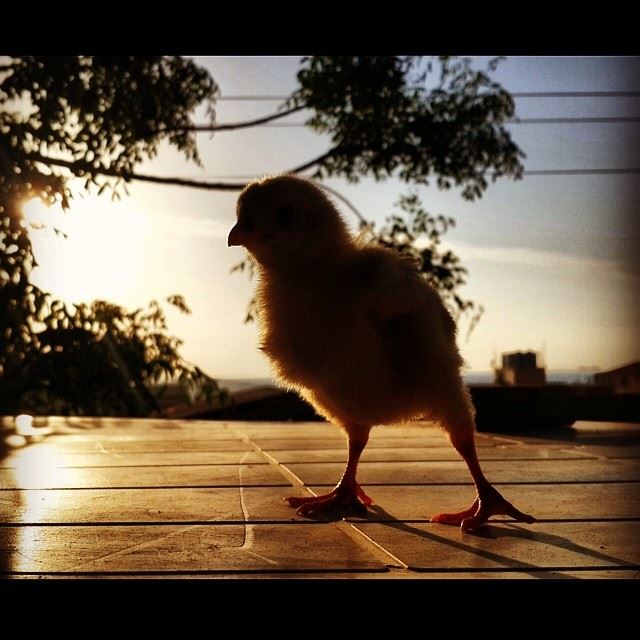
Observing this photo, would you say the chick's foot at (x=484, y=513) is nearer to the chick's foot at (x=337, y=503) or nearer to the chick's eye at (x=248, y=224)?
the chick's foot at (x=337, y=503)

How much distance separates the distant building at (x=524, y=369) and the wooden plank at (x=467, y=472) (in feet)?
3.17

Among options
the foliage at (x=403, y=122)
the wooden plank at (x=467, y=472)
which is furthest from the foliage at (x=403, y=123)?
the wooden plank at (x=467, y=472)

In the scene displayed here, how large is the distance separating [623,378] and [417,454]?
109 cm

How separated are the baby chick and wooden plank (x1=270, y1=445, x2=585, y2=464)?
0.80m

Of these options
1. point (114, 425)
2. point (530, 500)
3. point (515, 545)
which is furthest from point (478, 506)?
point (114, 425)

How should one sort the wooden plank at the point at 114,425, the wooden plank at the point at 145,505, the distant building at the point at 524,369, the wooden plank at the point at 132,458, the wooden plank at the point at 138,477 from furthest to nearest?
the distant building at the point at 524,369 < the wooden plank at the point at 114,425 < the wooden plank at the point at 132,458 < the wooden plank at the point at 138,477 < the wooden plank at the point at 145,505

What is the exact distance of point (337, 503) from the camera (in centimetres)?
136

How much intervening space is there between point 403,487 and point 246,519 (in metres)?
0.47

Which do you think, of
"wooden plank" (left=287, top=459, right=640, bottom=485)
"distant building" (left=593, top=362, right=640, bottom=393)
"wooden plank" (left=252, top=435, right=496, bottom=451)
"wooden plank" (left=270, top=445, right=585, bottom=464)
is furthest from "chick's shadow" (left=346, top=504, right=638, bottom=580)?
"distant building" (left=593, top=362, right=640, bottom=393)

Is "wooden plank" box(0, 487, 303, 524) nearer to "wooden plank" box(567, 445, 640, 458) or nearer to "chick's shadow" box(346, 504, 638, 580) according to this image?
"chick's shadow" box(346, 504, 638, 580)

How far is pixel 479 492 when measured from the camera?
1.25 metres

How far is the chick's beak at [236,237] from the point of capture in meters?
1.23

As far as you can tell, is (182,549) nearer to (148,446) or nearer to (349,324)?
(349,324)
